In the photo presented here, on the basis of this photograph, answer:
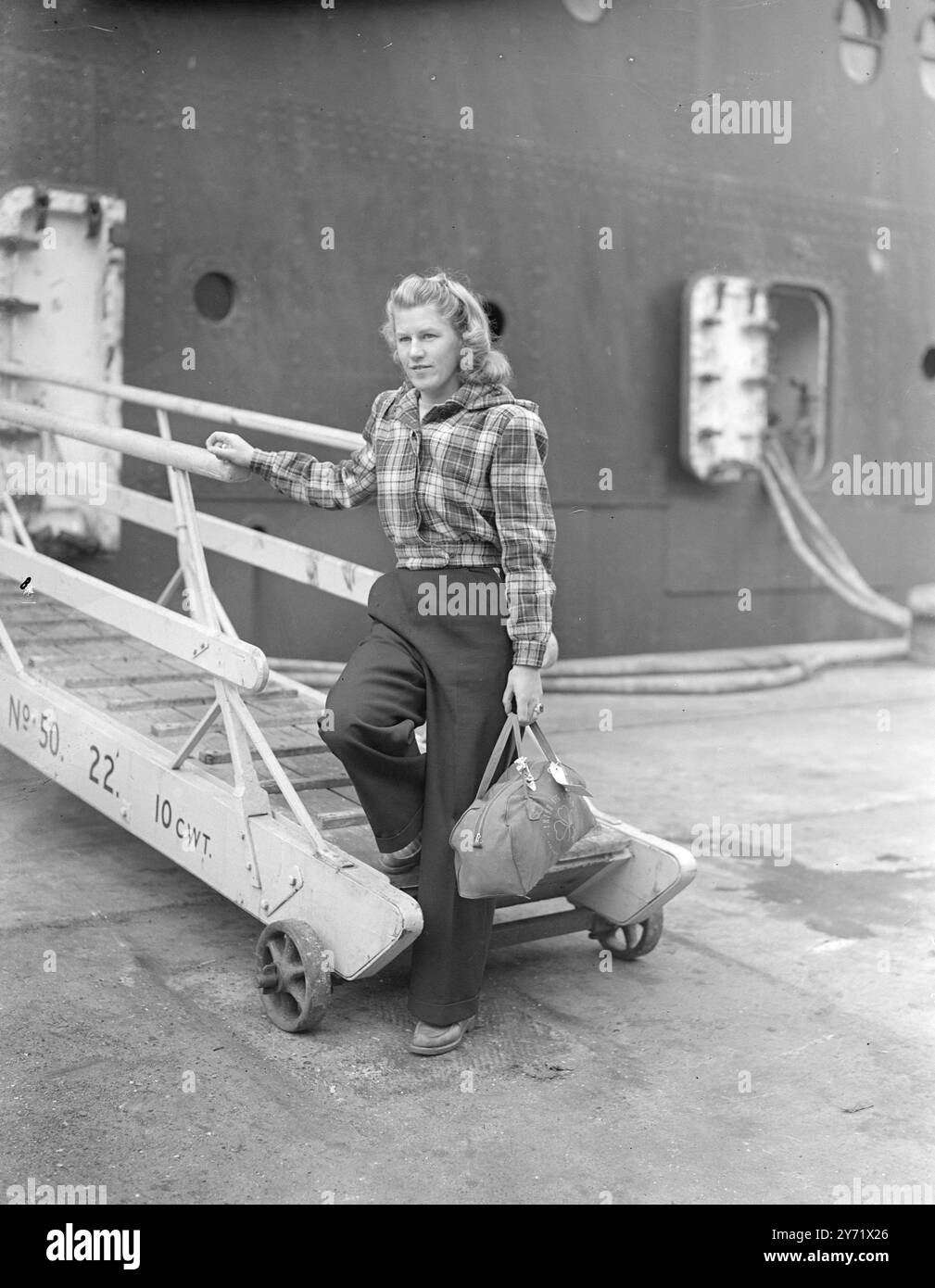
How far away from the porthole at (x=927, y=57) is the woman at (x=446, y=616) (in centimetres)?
769

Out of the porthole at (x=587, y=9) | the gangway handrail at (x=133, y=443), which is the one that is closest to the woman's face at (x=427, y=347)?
the gangway handrail at (x=133, y=443)

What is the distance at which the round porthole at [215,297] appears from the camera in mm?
6621

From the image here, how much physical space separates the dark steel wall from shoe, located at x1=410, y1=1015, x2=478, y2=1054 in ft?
12.3

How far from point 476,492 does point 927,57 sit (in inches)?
314

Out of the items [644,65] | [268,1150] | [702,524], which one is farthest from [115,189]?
[268,1150]

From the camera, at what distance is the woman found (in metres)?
2.96

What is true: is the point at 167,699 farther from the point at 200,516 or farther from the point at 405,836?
the point at 405,836

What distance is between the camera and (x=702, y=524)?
8.34m

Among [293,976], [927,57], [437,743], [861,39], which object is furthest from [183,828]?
[927,57]
